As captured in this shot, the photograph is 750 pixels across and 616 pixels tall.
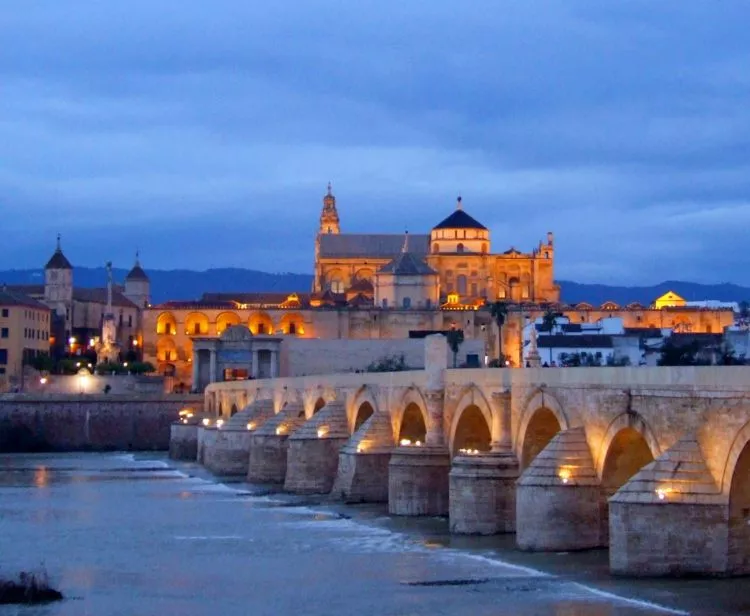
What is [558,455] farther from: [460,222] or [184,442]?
[460,222]

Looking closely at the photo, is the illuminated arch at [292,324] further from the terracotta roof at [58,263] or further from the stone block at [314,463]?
the stone block at [314,463]

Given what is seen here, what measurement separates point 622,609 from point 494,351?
103m

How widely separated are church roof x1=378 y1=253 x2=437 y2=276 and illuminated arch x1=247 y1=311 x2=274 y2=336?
33.0ft

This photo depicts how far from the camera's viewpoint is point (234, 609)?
1098 inches

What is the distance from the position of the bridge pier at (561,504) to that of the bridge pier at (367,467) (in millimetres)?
14166

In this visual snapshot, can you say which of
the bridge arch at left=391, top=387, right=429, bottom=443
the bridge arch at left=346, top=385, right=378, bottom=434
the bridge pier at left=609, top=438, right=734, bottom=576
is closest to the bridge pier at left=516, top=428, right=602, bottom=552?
the bridge pier at left=609, top=438, right=734, bottom=576

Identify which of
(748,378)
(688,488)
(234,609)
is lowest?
(234,609)

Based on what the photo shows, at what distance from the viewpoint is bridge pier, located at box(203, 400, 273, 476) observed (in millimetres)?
67562

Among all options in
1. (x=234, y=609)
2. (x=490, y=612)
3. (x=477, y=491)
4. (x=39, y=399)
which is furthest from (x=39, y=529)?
(x=39, y=399)

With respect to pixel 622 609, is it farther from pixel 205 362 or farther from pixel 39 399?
pixel 205 362

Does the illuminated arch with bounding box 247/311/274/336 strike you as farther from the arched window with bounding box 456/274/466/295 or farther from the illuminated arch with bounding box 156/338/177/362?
the arched window with bounding box 456/274/466/295

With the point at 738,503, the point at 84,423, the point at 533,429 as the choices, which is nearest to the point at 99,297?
the point at 84,423

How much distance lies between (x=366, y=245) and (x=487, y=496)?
11672 centimetres

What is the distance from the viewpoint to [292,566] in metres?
33.4
